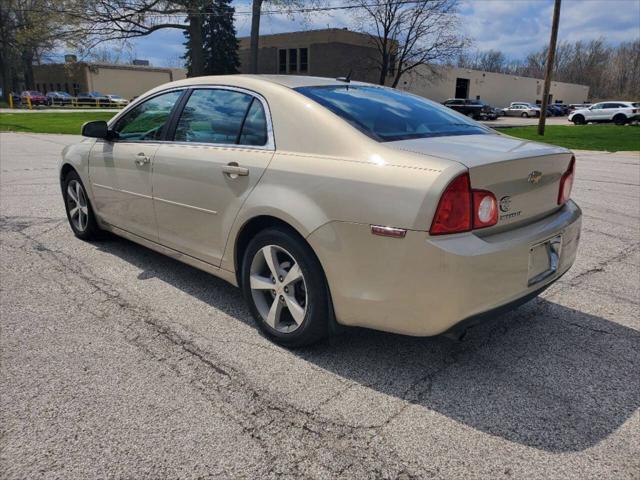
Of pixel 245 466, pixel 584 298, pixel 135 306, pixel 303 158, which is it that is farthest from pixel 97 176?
pixel 584 298

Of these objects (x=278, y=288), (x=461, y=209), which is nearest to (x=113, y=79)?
(x=278, y=288)

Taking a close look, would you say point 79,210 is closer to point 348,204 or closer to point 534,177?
point 348,204

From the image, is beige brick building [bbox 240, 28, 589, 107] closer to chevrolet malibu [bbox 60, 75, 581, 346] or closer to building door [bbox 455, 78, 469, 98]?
building door [bbox 455, 78, 469, 98]

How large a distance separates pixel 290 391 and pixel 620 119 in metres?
47.4

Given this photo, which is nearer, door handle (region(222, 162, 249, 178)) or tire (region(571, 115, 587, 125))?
door handle (region(222, 162, 249, 178))

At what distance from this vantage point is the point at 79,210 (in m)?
5.29

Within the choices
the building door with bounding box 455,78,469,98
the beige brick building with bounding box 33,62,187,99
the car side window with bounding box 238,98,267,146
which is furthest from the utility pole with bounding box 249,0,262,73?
the beige brick building with bounding box 33,62,187,99

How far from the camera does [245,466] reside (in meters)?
2.13

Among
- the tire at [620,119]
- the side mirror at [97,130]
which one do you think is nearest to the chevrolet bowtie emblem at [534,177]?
the side mirror at [97,130]

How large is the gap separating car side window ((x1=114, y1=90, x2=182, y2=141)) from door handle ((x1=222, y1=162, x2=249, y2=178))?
1064mm

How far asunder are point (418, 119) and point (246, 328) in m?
1.80

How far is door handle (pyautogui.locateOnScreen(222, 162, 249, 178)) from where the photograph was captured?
10.3 feet

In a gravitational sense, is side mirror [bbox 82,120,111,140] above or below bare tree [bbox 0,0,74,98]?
below

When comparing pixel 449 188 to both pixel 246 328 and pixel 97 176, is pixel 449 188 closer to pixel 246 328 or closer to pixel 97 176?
pixel 246 328
